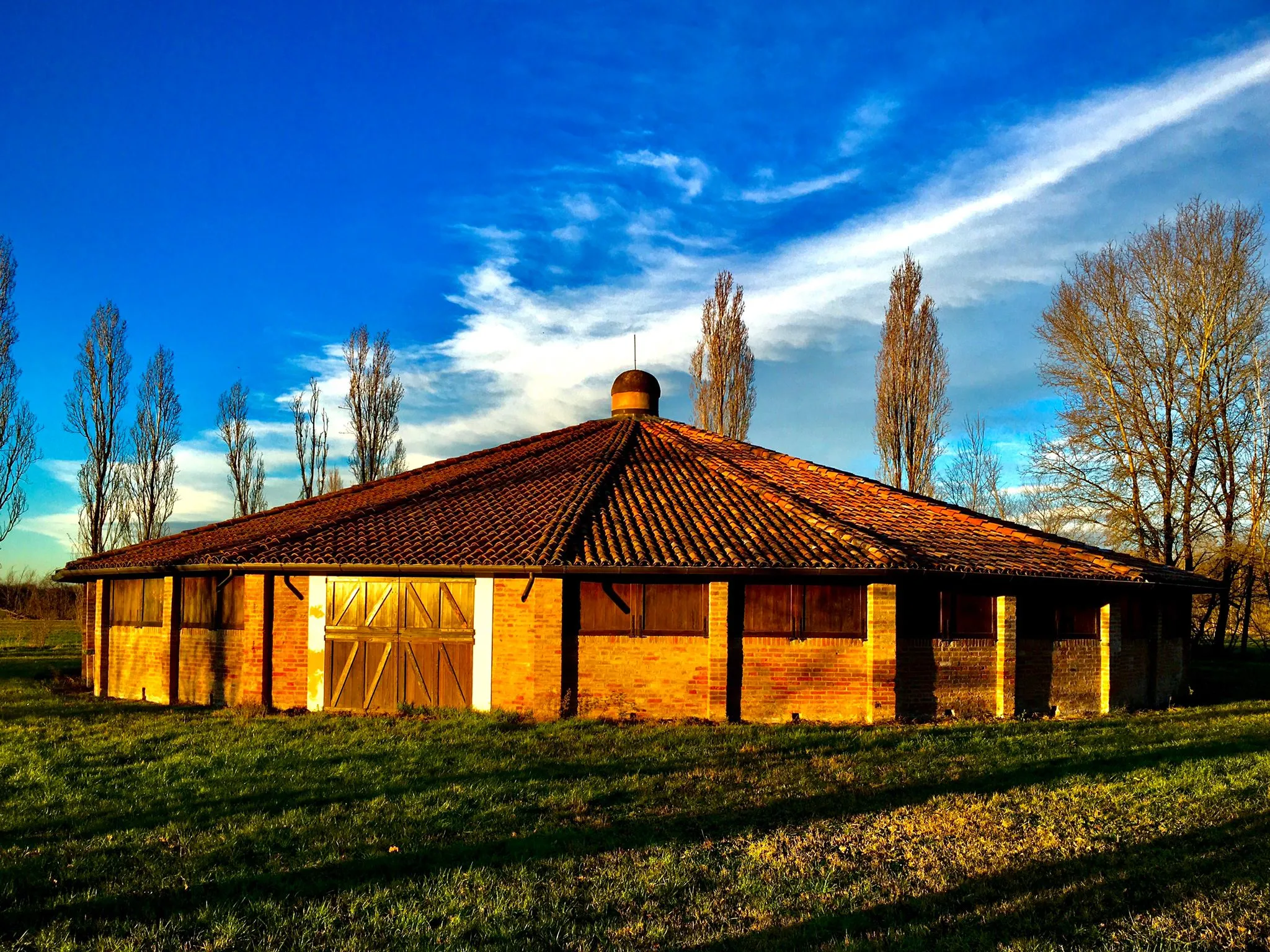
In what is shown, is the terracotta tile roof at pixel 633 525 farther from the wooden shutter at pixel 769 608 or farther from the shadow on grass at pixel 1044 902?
the shadow on grass at pixel 1044 902

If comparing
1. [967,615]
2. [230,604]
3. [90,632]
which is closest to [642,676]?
[967,615]

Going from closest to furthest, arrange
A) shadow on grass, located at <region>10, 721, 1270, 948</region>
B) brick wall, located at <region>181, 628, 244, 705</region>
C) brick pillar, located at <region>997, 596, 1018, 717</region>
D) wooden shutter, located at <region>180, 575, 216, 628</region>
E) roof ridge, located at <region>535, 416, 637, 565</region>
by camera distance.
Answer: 1. shadow on grass, located at <region>10, 721, 1270, 948</region>
2. roof ridge, located at <region>535, 416, 637, 565</region>
3. brick pillar, located at <region>997, 596, 1018, 717</region>
4. brick wall, located at <region>181, 628, 244, 705</region>
5. wooden shutter, located at <region>180, 575, 216, 628</region>

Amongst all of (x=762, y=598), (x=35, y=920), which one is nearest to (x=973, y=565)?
(x=762, y=598)

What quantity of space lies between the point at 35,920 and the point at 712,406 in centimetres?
2995

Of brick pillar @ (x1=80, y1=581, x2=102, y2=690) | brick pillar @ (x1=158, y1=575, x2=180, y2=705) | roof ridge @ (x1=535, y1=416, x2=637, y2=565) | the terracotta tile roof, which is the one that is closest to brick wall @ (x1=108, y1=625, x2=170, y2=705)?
brick pillar @ (x1=158, y1=575, x2=180, y2=705)

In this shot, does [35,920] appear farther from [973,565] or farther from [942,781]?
[973,565]

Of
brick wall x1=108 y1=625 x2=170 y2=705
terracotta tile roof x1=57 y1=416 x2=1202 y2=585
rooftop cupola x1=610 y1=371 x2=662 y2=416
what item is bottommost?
brick wall x1=108 y1=625 x2=170 y2=705

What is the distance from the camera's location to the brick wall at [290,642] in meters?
14.2

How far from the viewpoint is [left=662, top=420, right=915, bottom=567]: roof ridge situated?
13.4 meters

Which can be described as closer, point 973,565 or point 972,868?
point 972,868

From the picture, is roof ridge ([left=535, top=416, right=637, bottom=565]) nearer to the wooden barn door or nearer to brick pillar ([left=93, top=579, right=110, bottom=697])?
the wooden barn door

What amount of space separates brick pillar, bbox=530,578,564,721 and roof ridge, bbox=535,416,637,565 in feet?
1.86

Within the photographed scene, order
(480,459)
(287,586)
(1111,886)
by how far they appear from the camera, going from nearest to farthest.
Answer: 1. (1111,886)
2. (287,586)
3. (480,459)

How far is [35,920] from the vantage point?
548 cm
